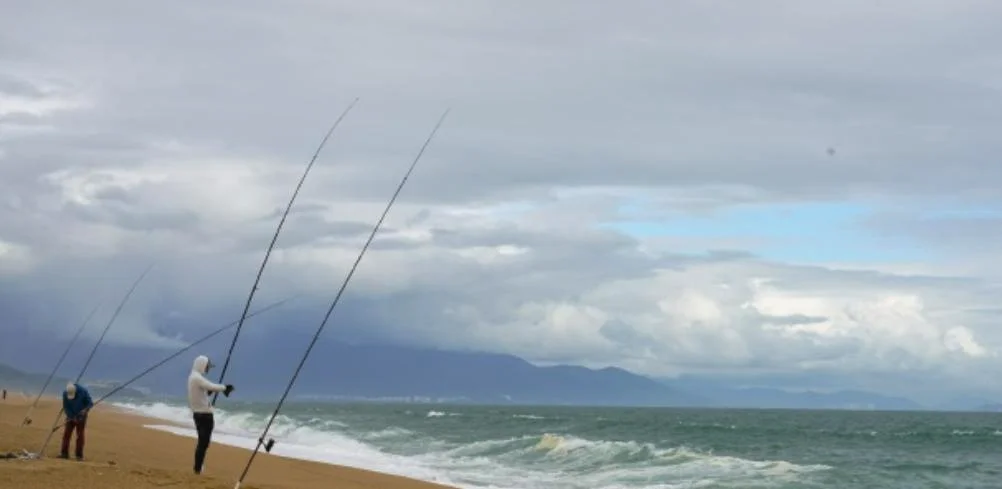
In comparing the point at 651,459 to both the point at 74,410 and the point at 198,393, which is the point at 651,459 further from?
the point at 198,393

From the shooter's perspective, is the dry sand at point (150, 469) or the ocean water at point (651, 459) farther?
the ocean water at point (651, 459)

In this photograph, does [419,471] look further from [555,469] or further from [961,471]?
[961,471]

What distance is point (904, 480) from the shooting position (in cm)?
2598

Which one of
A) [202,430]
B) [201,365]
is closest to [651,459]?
[202,430]

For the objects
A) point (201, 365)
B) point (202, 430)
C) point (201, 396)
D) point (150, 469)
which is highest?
point (201, 365)

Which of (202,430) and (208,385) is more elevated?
(208,385)

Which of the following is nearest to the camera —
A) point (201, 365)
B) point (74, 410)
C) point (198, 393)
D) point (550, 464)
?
point (198, 393)

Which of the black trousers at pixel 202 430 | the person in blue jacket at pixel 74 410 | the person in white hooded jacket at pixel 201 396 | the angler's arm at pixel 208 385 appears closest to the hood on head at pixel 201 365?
the person in white hooded jacket at pixel 201 396

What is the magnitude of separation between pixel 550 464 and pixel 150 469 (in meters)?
16.1

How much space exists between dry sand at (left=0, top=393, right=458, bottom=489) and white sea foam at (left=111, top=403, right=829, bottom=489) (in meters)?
2.02

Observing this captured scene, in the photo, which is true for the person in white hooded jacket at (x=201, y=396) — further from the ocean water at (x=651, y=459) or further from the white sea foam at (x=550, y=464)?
the white sea foam at (x=550, y=464)

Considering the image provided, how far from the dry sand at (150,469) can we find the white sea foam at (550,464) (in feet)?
6.61

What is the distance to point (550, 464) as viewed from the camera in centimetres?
2622

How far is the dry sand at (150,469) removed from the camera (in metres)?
9.53
